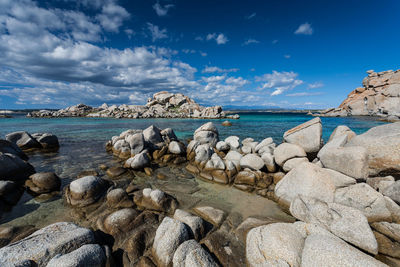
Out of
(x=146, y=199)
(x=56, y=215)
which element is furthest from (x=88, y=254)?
(x=56, y=215)

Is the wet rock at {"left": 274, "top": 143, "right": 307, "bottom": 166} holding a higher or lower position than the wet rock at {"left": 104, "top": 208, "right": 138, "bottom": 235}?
higher

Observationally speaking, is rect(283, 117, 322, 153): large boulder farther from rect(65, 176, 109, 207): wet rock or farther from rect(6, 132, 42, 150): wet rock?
rect(6, 132, 42, 150): wet rock

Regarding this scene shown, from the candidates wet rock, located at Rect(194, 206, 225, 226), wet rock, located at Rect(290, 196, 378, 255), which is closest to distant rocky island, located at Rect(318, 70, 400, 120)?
wet rock, located at Rect(290, 196, 378, 255)

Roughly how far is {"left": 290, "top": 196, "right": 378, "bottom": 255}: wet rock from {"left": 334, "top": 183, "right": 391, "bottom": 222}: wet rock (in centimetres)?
108

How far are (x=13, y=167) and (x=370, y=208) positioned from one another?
1527 centimetres

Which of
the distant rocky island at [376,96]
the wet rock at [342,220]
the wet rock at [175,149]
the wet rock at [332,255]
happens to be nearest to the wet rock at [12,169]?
the wet rock at [175,149]

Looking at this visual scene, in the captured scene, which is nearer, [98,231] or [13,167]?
[98,231]

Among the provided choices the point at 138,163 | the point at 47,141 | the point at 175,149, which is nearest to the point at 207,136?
the point at 175,149

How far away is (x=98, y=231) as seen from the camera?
4984 millimetres

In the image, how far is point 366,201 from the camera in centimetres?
507

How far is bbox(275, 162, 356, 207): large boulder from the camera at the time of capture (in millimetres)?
5768

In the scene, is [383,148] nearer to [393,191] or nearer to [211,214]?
[393,191]

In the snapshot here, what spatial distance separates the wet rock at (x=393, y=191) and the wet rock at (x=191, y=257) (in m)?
6.01

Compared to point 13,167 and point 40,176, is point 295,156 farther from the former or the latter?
point 13,167
